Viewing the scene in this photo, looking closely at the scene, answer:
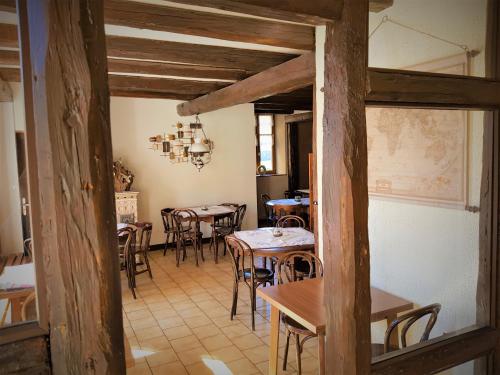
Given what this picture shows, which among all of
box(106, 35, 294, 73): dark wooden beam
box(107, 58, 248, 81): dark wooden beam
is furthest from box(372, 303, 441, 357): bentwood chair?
box(107, 58, 248, 81): dark wooden beam

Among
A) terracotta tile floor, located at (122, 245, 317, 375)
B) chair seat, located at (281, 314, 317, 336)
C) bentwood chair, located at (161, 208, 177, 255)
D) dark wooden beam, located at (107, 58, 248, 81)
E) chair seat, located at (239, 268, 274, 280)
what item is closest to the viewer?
chair seat, located at (281, 314, 317, 336)

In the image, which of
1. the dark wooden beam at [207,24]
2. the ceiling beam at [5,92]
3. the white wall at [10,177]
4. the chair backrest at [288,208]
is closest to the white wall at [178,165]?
the chair backrest at [288,208]

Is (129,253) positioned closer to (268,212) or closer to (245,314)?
(245,314)

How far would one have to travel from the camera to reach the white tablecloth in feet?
12.3

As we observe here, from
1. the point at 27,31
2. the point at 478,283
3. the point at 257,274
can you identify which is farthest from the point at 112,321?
the point at 257,274

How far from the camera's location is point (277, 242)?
3820mm

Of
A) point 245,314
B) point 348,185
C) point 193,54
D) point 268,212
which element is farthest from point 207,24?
point 268,212

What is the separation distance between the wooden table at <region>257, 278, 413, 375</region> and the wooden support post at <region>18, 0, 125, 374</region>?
4.11 feet

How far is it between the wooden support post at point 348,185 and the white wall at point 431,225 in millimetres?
1001

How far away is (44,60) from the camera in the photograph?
1011 millimetres

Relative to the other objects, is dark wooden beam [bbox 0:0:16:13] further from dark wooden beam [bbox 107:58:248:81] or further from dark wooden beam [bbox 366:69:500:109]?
dark wooden beam [bbox 107:58:248:81]

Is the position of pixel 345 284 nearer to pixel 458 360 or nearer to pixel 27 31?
pixel 458 360

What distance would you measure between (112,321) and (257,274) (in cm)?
267

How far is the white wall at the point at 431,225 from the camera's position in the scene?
85.7 inches
